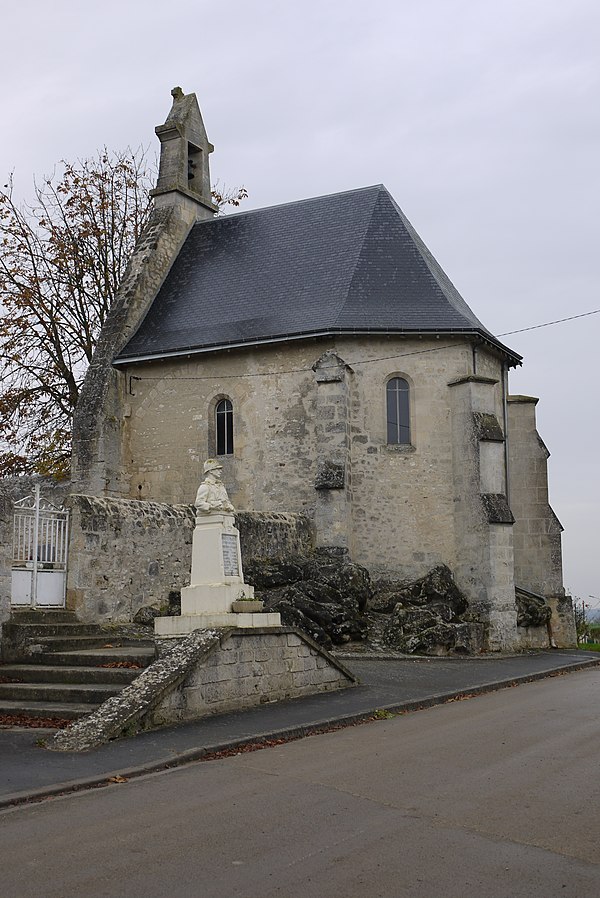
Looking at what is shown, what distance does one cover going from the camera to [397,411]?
2386cm

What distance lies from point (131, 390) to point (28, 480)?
410 cm

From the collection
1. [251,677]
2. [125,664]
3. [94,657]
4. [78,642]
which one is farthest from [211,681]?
[78,642]

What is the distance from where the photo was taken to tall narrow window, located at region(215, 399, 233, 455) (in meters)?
24.9

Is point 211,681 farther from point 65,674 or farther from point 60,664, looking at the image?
point 60,664

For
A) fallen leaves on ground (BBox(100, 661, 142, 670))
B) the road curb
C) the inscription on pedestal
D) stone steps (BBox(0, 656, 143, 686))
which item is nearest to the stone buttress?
the road curb

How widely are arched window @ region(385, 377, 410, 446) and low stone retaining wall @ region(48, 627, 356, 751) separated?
1060 centimetres

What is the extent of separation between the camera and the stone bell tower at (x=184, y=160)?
29141 mm

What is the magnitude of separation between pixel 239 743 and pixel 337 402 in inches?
553

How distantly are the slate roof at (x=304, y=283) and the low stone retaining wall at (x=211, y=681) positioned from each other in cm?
1158

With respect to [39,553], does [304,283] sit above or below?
above

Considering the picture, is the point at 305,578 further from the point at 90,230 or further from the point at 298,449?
the point at 90,230

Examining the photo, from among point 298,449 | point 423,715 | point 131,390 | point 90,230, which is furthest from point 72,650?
point 90,230

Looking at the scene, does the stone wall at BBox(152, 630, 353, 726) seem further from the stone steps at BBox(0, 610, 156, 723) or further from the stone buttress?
the stone buttress

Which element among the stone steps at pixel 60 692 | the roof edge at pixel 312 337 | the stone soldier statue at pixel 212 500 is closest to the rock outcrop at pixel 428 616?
the roof edge at pixel 312 337
